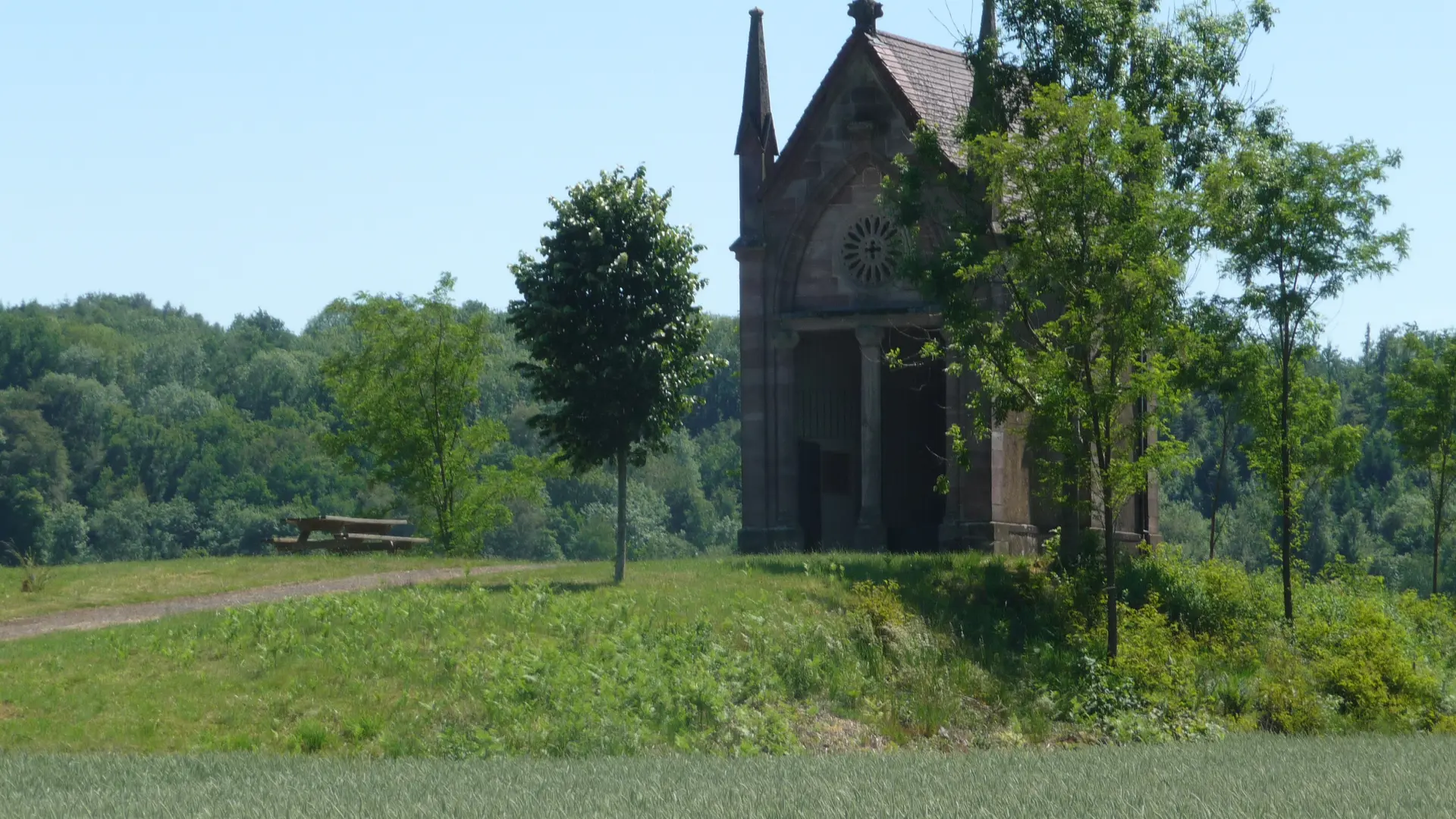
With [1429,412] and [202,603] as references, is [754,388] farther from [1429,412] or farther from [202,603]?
[1429,412]

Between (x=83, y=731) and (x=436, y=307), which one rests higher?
(x=436, y=307)

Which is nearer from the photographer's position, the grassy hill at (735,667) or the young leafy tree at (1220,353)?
the grassy hill at (735,667)

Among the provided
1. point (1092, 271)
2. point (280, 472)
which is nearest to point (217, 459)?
point (280, 472)

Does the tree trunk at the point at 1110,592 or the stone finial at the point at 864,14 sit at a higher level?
the stone finial at the point at 864,14

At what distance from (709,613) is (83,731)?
9.87 metres

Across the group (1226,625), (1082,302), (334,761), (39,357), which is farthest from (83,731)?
(39,357)

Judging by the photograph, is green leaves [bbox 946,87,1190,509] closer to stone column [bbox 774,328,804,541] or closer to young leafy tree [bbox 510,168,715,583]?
young leafy tree [bbox 510,168,715,583]

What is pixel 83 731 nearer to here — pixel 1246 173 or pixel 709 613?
pixel 709 613

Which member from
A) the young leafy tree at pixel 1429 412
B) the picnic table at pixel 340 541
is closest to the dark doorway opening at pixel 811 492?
the picnic table at pixel 340 541

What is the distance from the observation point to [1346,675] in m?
28.1

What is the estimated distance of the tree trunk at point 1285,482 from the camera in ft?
114

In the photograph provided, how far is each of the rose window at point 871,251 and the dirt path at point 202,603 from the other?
35.9 feet

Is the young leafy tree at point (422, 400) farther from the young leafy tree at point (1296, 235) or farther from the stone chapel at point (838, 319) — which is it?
the young leafy tree at point (1296, 235)

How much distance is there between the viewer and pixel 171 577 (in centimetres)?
3531
